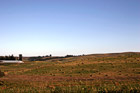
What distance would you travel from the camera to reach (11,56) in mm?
118125

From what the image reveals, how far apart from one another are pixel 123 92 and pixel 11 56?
11549cm

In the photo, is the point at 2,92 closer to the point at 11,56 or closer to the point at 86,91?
the point at 86,91

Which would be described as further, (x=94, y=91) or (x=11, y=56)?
(x=11, y=56)

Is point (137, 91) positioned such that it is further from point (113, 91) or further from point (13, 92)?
point (13, 92)

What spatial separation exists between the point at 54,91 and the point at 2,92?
5.41 meters

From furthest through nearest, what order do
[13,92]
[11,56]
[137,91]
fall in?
[11,56]
[13,92]
[137,91]

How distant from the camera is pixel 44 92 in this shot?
1467cm

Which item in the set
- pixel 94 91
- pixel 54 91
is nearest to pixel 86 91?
pixel 94 91

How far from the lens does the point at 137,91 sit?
14078 millimetres

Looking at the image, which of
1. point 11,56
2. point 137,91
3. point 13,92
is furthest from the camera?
point 11,56

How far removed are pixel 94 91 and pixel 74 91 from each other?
188 cm

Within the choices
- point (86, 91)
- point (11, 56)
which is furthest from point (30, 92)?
point (11, 56)

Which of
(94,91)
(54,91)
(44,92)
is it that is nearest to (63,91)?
(54,91)

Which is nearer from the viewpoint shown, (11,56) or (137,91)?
(137,91)
